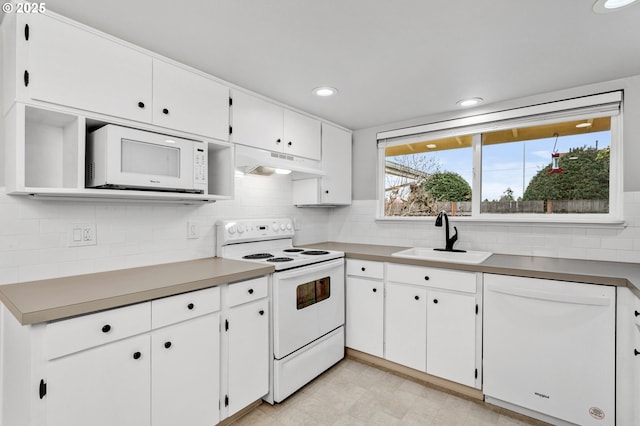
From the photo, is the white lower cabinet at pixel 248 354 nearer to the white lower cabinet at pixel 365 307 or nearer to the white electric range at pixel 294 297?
the white electric range at pixel 294 297

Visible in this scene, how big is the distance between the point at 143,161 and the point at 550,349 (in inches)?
104

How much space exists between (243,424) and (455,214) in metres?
2.40

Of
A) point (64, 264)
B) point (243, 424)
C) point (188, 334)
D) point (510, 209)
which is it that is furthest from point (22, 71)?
point (510, 209)

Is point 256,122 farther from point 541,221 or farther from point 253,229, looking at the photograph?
point 541,221

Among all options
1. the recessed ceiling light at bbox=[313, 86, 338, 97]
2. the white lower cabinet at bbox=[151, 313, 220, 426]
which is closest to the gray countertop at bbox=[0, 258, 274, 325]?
the white lower cabinet at bbox=[151, 313, 220, 426]

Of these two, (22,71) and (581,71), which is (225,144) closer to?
(22,71)

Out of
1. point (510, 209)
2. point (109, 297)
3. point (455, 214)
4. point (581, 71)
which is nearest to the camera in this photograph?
point (109, 297)

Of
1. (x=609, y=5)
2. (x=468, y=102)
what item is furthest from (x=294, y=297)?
(x=609, y=5)

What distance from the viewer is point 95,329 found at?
132cm

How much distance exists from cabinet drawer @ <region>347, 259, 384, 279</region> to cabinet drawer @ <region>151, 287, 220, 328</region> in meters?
1.33

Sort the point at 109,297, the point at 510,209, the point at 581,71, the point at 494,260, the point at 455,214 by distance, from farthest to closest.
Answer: the point at 455,214 < the point at 510,209 < the point at 494,260 < the point at 581,71 < the point at 109,297

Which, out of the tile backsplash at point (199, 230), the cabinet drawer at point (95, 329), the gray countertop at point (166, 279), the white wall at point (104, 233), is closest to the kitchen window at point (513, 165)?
the tile backsplash at point (199, 230)

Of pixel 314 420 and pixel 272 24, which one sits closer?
pixel 272 24

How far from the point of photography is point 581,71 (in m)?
2.08
